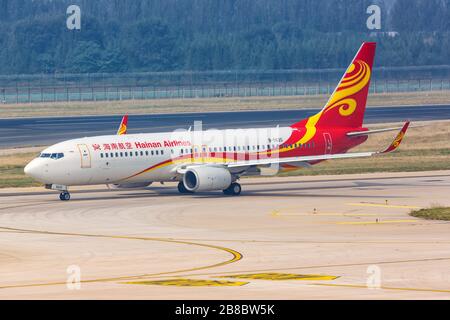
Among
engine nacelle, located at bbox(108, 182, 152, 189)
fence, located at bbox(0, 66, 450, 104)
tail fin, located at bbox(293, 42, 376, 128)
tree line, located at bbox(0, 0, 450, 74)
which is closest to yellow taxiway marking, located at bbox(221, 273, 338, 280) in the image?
engine nacelle, located at bbox(108, 182, 152, 189)

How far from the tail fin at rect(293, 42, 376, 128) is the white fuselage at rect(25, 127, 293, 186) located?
2.96 m

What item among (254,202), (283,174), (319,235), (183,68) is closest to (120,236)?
(319,235)

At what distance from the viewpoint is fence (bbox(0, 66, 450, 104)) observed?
164 metres

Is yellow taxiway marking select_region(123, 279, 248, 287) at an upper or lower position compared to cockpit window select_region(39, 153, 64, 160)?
lower

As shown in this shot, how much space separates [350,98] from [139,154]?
15468 mm

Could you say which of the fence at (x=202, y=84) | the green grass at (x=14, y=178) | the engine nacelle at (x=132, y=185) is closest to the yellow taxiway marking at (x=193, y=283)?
the engine nacelle at (x=132, y=185)

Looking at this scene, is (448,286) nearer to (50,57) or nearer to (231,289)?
(231,289)

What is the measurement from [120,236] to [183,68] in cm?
14287

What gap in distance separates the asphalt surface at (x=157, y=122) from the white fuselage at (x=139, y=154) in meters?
35.0

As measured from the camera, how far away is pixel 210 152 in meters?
65.9

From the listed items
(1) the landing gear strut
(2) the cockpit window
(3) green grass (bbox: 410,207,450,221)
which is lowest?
(1) the landing gear strut

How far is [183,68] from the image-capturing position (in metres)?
189

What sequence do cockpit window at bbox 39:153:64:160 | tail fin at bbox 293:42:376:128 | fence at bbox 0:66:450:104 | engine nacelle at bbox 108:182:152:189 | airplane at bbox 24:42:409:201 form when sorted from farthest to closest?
fence at bbox 0:66:450:104 → tail fin at bbox 293:42:376:128 → engine nacelle at bbox 108:182:152:189 → airplane at bbox 24:42:409:201 → cockpit window at bbox 39:153:64:160

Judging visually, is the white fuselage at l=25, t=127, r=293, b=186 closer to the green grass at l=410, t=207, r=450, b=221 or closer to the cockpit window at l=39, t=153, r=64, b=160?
the cockpit window at l=39, t=153, r=64, b=160
